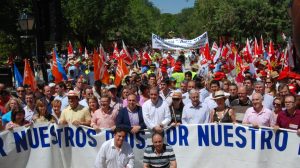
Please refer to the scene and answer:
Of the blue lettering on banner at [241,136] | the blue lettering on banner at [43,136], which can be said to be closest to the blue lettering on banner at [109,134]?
the blue lettering on banner at [43,136]

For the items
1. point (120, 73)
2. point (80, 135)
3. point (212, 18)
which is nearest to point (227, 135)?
point (80, 135)

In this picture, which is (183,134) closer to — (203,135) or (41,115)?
(203,135)

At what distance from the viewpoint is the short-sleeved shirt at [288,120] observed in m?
6.78

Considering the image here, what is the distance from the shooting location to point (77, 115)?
767cm

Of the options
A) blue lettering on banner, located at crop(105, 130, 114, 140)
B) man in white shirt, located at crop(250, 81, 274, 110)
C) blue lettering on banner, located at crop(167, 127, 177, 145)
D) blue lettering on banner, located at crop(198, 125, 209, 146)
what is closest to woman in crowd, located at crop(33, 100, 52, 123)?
blue lettering on banner, located at crop(105, 130, 114, 140)

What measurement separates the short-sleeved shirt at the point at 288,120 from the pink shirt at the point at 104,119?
2.40m

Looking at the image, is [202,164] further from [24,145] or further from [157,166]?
[24,145]

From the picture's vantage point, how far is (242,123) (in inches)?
284

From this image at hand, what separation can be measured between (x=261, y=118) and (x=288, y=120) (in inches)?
15.0

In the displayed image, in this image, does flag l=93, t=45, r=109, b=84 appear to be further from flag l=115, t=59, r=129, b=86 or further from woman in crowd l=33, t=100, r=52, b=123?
woman in crowd l=33, t=100, r=52, b=123

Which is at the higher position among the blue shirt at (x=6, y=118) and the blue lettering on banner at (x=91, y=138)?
the blue shirt at (x=6, y=118)

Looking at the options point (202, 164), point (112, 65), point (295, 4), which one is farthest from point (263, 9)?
point (295, 4)

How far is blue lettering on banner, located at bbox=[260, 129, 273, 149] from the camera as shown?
22.7 feet

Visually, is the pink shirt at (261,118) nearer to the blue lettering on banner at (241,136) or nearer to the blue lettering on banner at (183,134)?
the blue lettering on banner at (241,136)
